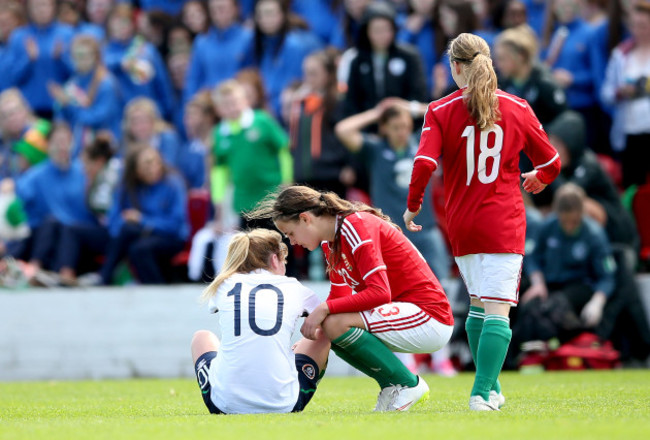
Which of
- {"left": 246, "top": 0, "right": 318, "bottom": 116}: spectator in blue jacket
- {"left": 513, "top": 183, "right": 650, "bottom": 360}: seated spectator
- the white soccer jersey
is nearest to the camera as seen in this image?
the white soccer jersey

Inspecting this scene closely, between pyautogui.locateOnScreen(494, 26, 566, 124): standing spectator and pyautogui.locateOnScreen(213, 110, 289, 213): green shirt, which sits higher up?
pyautogui.locateOnScreen(494, 26, 566, 124): standing spectator

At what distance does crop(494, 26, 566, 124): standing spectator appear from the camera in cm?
1070

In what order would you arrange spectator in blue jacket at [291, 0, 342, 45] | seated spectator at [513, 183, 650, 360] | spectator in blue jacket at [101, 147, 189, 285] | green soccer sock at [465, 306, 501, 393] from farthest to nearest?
1. spectator in blue jacket at [291, 0, 342, 45]
2. spectator in blue jacket at [101, 147, 189, 285]
3. seated spectator at [513, 183, 650, 360]
4. green soccer sock at [465, 306, 501, 393]

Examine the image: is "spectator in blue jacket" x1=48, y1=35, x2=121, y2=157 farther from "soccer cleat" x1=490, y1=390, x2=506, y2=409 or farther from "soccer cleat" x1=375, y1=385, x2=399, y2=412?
"soccer cleat" x1=490, y1=390, x2=506, y2=409

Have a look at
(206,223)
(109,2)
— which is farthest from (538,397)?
(109,2)

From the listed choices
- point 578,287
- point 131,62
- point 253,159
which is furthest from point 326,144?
point 131,62

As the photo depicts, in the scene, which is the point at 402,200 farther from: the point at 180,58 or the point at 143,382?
the point at 180,58

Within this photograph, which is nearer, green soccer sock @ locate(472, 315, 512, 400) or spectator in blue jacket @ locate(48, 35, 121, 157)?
green soccer sock @ locate(472, 315, 512, 400)

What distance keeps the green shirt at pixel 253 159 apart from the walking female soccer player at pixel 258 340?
5.50m

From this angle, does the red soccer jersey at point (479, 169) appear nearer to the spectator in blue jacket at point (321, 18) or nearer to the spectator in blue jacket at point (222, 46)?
the spectator in blue jacket at point (222, 46)

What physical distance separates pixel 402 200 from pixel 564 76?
306cm

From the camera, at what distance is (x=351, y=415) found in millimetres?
5953

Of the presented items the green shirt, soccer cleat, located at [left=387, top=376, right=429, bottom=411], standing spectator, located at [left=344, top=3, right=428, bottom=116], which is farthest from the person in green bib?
soccer cleat, located at [left=387, top=376, right=429, bottom=411]

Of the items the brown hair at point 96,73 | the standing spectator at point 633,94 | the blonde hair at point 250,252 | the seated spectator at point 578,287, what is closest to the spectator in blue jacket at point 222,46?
the brown hair at point 96,73
